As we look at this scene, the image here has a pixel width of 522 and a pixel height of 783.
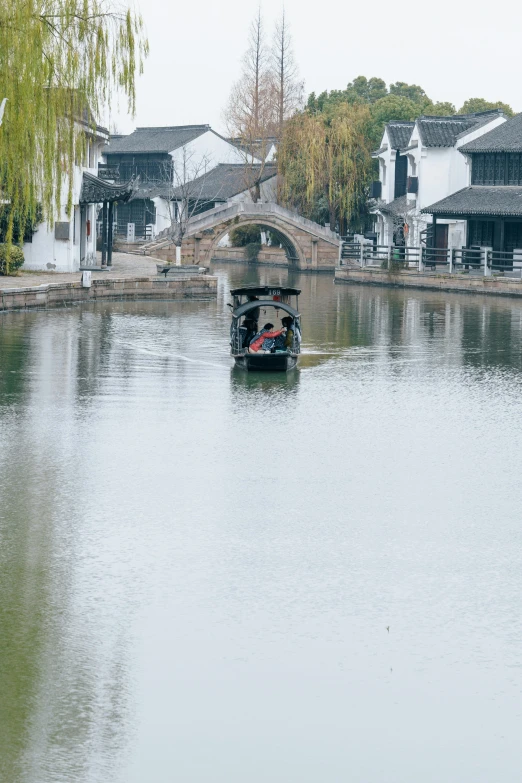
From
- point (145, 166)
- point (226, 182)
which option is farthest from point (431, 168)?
point (145, 166)

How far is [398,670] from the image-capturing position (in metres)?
11.2

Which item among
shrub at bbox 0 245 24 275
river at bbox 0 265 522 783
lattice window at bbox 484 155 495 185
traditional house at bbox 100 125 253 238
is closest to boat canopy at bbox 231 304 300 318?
river at bbox 0 265 522 783

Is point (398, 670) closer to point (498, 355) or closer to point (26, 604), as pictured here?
point (26, 604)

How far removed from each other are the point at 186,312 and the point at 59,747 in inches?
1313

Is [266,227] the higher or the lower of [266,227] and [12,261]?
the higher

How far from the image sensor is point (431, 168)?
6644 cm

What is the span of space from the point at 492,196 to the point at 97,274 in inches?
765

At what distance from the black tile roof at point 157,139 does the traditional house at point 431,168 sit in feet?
77.5

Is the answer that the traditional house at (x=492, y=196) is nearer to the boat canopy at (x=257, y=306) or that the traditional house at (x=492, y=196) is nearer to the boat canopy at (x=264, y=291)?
the boat canopy at (x=264, y=291)

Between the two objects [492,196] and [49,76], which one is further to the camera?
[492,196]

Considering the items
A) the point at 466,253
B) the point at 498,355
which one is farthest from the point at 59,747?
the point at 466,253

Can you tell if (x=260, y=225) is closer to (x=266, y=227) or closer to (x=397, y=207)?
(x=266, y=227)

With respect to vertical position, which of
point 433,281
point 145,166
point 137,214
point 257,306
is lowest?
point 257,306

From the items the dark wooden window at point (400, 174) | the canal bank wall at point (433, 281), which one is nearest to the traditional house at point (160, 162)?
the dark wooden window at point (400, 174)
